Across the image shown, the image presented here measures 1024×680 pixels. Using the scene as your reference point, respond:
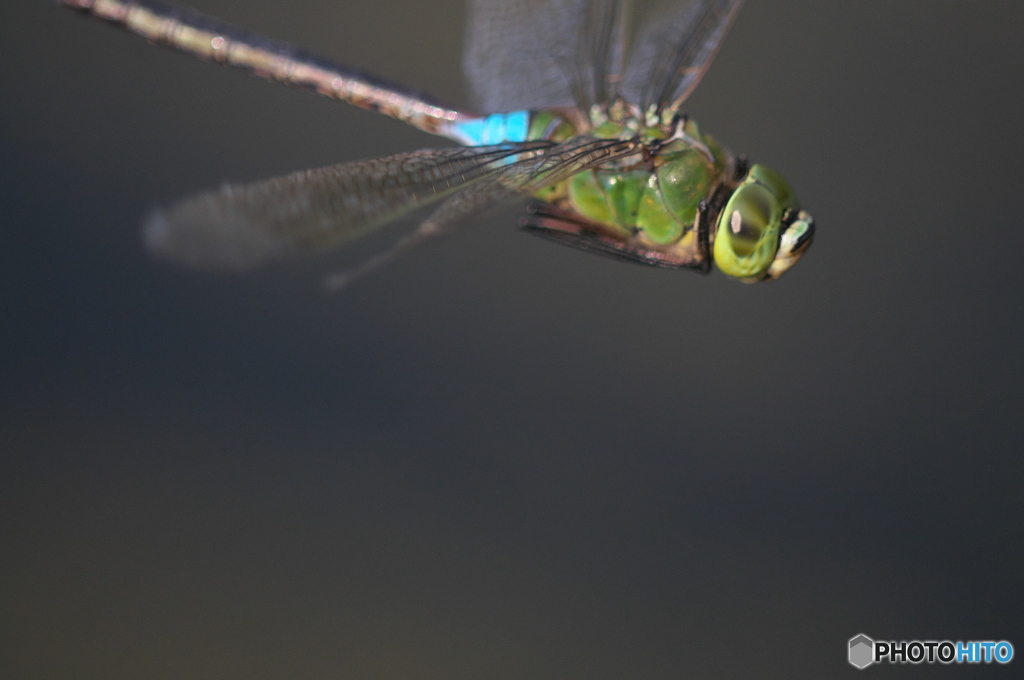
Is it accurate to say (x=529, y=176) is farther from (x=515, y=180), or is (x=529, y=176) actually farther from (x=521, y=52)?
(x=521, y=52)

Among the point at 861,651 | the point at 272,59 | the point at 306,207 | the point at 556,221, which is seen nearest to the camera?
the point at 306,207

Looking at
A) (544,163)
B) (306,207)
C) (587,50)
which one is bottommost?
(306,207)

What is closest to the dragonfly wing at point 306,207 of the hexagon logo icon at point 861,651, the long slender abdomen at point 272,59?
the long slender abdomen at point 272,59

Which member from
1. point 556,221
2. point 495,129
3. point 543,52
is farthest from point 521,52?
point 556,221

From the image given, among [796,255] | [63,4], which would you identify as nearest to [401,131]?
[63,4]

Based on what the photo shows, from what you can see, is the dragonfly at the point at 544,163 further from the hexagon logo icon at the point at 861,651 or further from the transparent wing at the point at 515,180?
the hexagon logo icon at the point at 861,651

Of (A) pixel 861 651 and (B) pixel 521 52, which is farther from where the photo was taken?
(A) pixel 861 651
